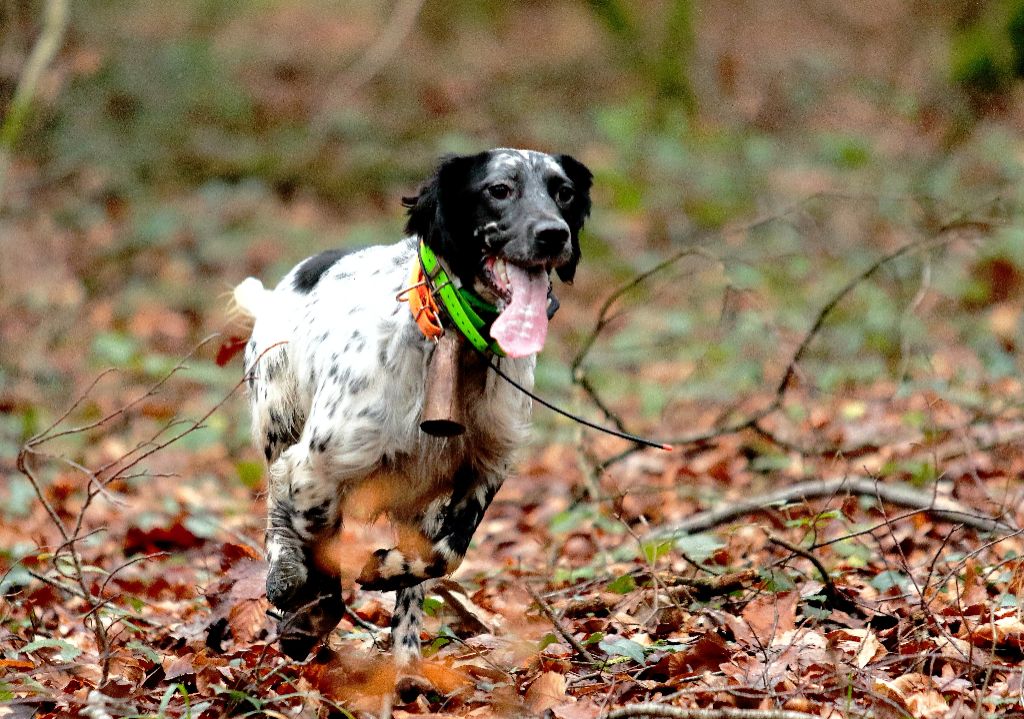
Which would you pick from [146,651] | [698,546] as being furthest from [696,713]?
[698,546]

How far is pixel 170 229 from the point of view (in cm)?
1431

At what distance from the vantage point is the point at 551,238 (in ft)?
13.6

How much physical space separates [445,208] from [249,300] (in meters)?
1.76

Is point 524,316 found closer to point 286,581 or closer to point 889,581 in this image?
point 286,581

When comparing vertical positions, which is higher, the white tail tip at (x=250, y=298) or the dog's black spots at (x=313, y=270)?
the white tail tip at (x=250, y=298)

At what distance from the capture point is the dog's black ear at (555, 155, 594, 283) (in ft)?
14.7

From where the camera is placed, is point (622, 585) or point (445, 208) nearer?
point (445, 208)

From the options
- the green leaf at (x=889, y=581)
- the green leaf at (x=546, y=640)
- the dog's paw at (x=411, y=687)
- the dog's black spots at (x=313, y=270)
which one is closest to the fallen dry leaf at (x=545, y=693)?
the green leaf at (x=546, y=640)

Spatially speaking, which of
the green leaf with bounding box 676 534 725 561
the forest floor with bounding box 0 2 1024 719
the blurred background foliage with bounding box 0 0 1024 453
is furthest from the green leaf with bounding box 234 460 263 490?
the green leaf with bounding box 676 534 725 561

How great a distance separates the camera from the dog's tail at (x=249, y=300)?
18.7 feet

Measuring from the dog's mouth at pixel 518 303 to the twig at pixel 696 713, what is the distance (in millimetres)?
1222

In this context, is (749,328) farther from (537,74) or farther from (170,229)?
(537,74)

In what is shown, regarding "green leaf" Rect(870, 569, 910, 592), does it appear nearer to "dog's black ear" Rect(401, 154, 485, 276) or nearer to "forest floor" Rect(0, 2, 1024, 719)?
"forest floor" Rect(0, 2, 1024, 719)

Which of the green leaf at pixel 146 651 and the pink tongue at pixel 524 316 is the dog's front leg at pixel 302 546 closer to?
the green leaf at pixel 146 651
